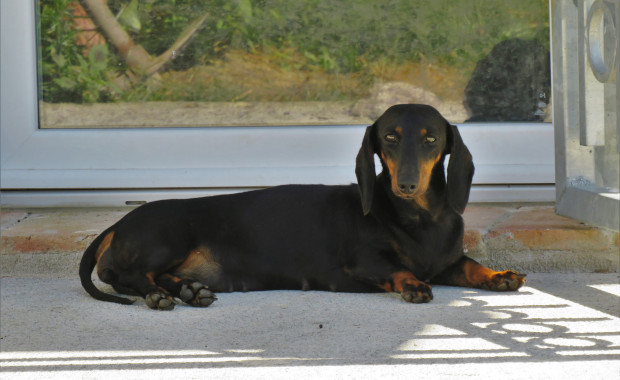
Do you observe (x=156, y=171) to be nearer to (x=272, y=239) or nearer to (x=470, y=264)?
(x=272, y=239)

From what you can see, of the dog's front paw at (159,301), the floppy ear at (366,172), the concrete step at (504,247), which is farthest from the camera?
the concrete step at (504,247)

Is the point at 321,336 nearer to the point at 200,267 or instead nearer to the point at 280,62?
the point at 200,267

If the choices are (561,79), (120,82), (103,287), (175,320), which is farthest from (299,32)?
(175,320)

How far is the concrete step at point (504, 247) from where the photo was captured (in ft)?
12.5

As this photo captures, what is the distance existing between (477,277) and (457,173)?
39 cm

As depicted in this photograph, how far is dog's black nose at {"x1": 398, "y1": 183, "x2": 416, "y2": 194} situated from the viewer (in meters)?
3.14

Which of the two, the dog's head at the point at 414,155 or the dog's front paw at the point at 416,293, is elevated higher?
the dog's head at the point at 414,155

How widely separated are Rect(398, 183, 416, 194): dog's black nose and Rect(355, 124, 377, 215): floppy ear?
236mm

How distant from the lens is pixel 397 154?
10.6 ft

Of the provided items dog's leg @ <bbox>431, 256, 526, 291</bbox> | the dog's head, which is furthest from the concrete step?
the dog's head

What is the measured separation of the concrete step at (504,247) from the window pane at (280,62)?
2.65ft

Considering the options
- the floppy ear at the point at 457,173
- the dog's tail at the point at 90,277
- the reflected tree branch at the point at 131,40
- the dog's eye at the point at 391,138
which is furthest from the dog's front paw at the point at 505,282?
the reflected tree branch at the point at 131,40

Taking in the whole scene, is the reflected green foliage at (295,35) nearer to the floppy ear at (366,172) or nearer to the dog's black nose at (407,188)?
the floppy ear at (366,172)

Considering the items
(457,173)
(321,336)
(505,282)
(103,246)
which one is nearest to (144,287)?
(103,246)
